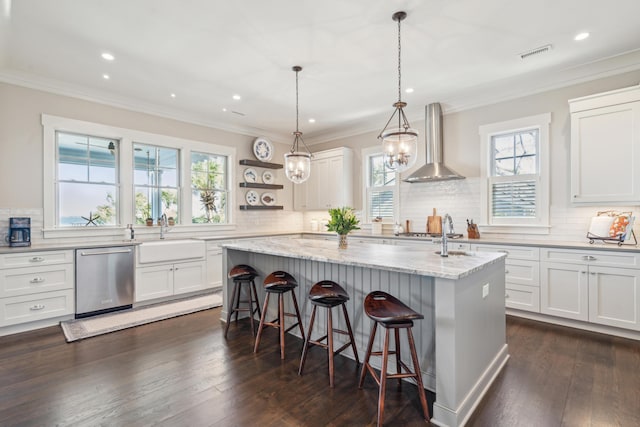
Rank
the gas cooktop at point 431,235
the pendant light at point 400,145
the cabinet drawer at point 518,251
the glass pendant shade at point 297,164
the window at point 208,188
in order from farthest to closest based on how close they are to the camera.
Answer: the window at point 208,188 → the gas cooktop at point 431,235 → the cabinet drawer at point 518,251 → the glass pendant shade at point 297,164 → the pendant light at point 400,145

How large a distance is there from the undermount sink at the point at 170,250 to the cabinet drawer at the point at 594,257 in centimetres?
474

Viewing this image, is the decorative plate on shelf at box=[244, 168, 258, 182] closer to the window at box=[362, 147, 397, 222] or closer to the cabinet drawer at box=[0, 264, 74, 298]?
the window at box=[362, 147, 397, 222]

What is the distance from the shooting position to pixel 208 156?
18.8 feet

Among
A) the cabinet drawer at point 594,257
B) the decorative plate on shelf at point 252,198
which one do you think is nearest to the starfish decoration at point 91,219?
the decorative plate on shelf at point 252,198

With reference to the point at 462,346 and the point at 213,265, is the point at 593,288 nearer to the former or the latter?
the point at 462,346

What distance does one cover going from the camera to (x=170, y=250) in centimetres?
456

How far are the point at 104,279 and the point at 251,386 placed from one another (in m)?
2.85

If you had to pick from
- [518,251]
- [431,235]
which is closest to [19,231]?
[431,235]

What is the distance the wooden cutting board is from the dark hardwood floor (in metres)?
1.98

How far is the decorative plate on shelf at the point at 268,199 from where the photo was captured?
650 centimetres

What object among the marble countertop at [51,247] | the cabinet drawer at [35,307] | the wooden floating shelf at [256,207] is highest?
the wooden floating shelf at [256,207]

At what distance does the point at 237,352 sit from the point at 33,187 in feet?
11.3

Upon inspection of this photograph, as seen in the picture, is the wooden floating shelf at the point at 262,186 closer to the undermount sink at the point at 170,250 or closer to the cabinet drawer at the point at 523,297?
the undermount sink at the point at 170,250

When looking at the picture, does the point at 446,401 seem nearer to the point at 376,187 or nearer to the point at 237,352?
the point at 237,352
